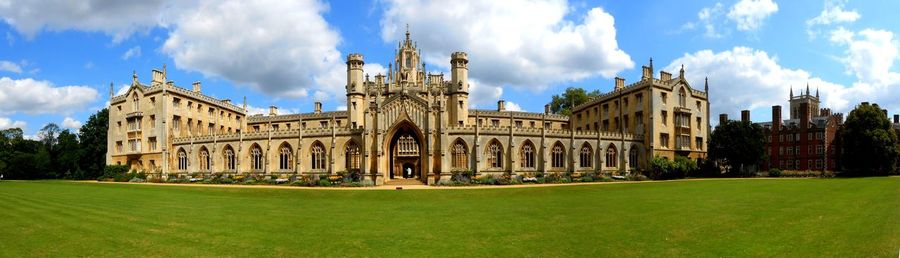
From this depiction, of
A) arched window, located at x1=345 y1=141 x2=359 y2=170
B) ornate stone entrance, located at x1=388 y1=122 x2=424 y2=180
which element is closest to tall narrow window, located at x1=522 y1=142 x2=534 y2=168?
ornate stone entrance, located at x1=388 y1=122 x2=424 y2=180

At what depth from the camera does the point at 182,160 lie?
6178cm

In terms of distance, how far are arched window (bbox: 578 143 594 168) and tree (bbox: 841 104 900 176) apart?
24694 millimetres

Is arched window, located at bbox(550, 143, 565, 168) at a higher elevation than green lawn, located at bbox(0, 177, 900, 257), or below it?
higher

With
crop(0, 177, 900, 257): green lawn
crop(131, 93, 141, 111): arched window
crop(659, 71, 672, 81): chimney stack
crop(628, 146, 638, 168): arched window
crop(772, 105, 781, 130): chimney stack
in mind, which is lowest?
crop(0, 177, 900, 257): green lawn

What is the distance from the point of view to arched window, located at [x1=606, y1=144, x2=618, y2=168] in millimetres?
56281

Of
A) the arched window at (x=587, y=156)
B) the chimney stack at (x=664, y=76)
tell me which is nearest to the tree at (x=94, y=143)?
the arched window at (x=587, y=156)

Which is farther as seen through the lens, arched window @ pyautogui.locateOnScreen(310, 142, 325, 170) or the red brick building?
the red brick building

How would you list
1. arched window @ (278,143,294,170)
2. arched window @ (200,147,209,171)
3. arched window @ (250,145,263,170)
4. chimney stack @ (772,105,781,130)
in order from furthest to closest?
chimney stack @ (772,105,781,130)
arched window @ (200,147,209,171)
arched window @ (250,145,263,170)
arched window @ (278,143,294,170)

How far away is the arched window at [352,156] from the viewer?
172 ft

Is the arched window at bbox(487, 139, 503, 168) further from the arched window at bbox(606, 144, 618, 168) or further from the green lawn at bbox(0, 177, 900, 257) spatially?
the green lawn at bbox(0, 177, 900, 257)

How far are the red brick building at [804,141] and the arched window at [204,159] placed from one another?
7650 cm

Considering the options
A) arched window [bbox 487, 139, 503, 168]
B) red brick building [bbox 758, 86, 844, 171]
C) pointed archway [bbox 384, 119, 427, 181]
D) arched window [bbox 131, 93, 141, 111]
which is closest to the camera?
arched window [bbox 487, 139, 503, 168]

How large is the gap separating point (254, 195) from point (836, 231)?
32240 millimetres

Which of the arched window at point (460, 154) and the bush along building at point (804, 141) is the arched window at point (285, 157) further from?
the bush along building at point (804, 141)
